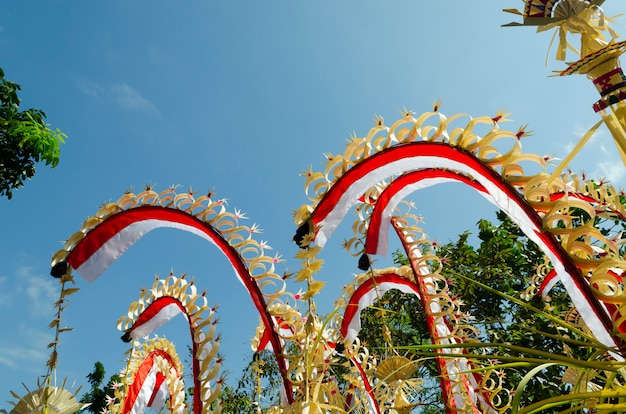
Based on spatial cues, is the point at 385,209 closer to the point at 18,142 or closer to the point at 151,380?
the point at 151,380

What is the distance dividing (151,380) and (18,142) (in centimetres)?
696

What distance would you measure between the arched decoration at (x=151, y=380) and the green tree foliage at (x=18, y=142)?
6399 millimetres

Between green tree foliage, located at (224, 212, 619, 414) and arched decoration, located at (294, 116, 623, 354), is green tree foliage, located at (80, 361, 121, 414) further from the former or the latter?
arched decoration, located at (294, 116, 623, 354)

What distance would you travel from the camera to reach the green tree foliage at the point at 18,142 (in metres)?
9.24

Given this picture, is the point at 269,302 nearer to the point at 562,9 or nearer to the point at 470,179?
the point at 470,179

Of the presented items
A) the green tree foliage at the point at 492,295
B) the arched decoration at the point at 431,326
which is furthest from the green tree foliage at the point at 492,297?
the arched decoration at the point at 431,326

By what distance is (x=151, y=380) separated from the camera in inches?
178

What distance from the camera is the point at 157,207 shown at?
287 centimetres

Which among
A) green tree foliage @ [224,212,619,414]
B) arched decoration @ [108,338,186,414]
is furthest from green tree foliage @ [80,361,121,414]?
arched decoration @ [108,338,186,414]

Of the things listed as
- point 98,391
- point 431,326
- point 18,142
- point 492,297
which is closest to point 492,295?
point 492,297

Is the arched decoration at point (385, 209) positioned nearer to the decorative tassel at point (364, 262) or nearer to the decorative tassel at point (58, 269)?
the decorative tassel at point (364, 262)

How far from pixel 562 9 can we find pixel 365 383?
289cm

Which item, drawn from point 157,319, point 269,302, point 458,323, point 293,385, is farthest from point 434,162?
point 157,319

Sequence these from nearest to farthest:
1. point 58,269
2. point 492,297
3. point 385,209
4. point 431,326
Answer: point 58,269
point 385,209
point 431,326
point 492,297
